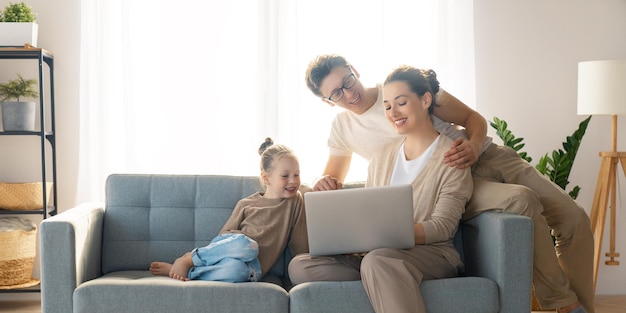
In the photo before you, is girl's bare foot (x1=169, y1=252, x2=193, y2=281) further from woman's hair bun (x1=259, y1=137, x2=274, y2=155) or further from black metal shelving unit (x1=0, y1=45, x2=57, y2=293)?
black metal shelving unit (x1=0, y1=45, x2=57, y2=293)

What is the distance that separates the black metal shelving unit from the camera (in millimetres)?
4191

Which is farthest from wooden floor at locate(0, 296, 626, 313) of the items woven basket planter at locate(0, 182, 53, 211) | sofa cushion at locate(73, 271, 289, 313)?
sofa cushion at locate(73, 271, 289, 313)

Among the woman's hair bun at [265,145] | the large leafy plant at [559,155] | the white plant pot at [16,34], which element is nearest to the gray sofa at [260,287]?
the woman's hair bun at [265,145]

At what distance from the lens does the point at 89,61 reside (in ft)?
14.6

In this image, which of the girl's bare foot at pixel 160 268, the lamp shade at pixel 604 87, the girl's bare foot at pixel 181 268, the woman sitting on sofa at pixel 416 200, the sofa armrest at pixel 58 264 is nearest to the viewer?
the woman sitting on sofa at pixel 416 200

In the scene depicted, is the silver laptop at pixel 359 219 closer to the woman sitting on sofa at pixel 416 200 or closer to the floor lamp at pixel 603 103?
the woman sitting on sofa at pixel 416 200

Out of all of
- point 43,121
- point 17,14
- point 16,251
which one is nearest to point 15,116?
point 43,121

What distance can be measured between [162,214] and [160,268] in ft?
1.00

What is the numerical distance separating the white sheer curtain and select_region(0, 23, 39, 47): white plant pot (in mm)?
302

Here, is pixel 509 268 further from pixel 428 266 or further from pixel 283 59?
pixel 283 59

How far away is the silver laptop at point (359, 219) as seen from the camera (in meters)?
2.75

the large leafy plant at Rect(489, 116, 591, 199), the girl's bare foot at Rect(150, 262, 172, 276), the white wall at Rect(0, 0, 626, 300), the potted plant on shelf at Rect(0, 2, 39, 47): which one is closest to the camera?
the girl's bare foot at Rect(150, 262, 172, 276)

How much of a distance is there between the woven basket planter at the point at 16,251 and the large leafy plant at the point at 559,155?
2.70m

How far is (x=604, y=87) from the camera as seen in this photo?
4188 millimetres
